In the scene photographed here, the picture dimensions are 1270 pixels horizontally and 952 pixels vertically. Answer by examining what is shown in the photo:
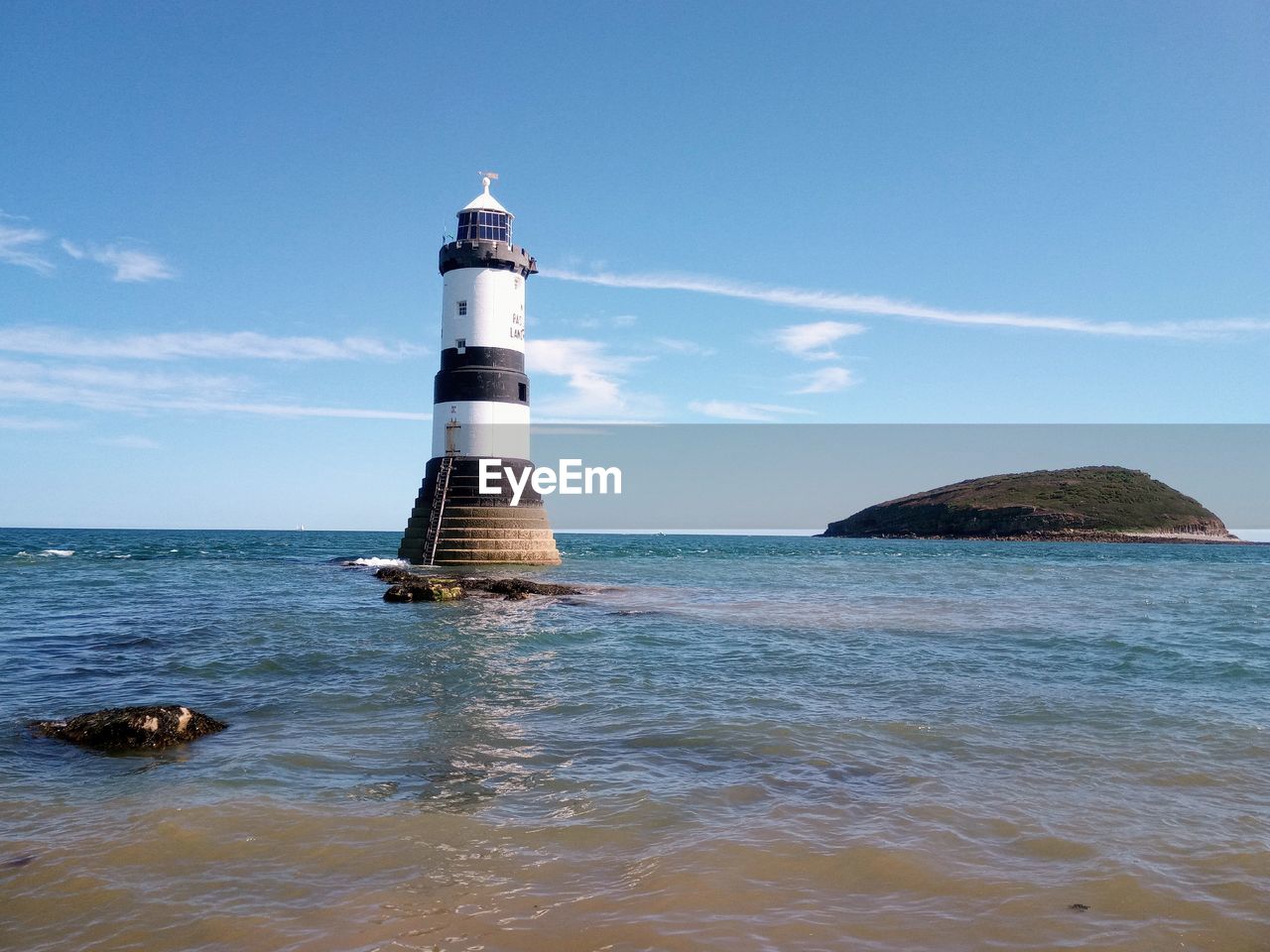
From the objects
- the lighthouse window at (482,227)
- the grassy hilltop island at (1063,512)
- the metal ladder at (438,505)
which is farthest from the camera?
the grassy hilltop island at (1063,512)

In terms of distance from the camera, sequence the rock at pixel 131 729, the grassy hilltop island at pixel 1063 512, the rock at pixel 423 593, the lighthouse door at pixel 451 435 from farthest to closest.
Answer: the grassy hilltop island at pixel 1063 512 → the lighthouse door at pixel 451 435 → the rock at pixel 423 593 → the rock at pixel 131 729

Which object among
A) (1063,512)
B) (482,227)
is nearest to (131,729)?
(482,227)

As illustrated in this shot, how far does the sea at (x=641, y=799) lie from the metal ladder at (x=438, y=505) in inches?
779

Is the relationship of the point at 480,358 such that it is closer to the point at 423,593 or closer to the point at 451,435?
the point at 451,435

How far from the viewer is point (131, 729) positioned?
25.6 ft

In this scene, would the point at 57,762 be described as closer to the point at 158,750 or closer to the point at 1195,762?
the point at 158,750

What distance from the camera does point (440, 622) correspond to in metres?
18.2

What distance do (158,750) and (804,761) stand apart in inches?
235

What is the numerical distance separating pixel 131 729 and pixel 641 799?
5041 millimetres

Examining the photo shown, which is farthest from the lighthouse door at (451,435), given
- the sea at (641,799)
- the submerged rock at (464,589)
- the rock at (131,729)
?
the rock at (131,729)

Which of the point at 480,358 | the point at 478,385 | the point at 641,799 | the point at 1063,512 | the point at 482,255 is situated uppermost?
the point at 482,255

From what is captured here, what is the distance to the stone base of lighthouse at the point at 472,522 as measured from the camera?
3475 cm

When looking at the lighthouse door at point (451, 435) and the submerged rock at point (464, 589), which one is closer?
the submerged rock at point (464, 589)

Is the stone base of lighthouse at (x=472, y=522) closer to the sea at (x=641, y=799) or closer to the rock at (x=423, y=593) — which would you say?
the rock at (x=423, y=593)
